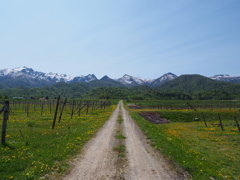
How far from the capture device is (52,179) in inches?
324

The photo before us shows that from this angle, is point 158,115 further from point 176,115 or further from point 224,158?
point 224,158

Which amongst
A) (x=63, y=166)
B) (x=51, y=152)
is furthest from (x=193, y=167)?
(x=51, y=152)

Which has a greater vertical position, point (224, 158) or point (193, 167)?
point (193, 167)

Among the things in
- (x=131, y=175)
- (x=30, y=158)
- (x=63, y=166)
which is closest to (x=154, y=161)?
(x=131, y=175)

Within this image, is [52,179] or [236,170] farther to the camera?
[236,170]

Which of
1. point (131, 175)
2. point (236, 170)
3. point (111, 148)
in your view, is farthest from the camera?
point (111, 148)

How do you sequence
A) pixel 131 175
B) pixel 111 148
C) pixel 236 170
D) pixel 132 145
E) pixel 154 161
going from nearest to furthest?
pixel 131 175 < pixel 154 161 < pixel 236 170 < pixel 111 148 < pixel 132 145

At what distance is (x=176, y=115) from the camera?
5934 centimetres

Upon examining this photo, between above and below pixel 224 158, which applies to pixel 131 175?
above

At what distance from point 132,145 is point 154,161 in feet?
14.8

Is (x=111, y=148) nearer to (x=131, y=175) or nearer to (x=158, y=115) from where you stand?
(x=131, y=175)

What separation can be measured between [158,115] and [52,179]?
54.3 m

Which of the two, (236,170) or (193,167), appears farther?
(236,170)

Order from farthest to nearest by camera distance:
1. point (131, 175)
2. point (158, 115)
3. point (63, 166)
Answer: point (158, 115) < point (63, 166) < point (131, 175)
